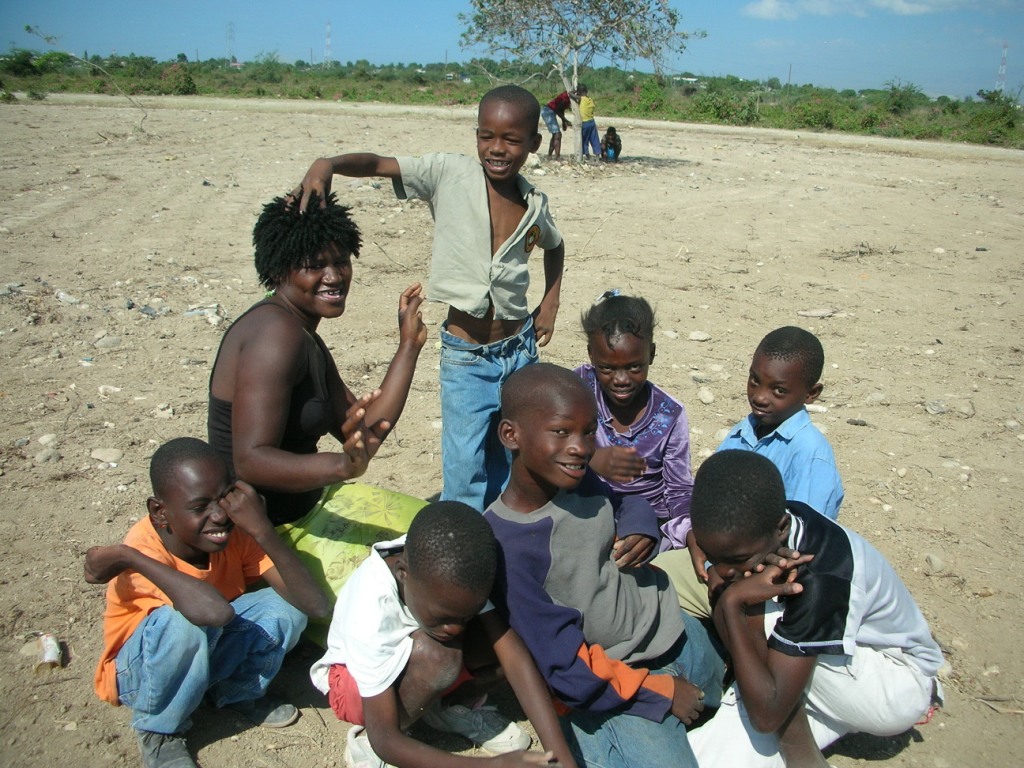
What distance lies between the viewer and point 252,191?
1041 cm

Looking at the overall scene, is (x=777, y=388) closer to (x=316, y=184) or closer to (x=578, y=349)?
(x=316, y=184)

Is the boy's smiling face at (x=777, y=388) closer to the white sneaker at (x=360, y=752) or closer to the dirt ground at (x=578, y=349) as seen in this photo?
the dirt ground at (x=578, y=349)

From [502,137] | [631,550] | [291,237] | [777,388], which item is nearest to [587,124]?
[502,137]

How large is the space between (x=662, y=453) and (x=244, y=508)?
1574 mm

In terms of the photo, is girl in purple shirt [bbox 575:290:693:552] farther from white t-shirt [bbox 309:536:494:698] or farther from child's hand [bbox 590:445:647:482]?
white t-shirt [bbox 309:536:494:698]

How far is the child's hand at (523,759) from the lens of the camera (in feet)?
7.02

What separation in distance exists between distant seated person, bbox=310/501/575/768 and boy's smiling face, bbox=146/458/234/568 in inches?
18.2

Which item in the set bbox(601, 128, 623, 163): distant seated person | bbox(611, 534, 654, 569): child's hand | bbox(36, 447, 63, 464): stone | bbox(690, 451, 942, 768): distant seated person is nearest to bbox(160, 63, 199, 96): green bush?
bbox(601, 128, 623, 163): distant seated person

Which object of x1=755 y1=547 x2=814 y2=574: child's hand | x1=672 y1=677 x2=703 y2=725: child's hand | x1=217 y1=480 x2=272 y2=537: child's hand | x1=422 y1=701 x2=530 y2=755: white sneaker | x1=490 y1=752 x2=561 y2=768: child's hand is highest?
x1=755 y1=547 x2=814 y2=574: child's hand

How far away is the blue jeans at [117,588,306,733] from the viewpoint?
2443 millimetres

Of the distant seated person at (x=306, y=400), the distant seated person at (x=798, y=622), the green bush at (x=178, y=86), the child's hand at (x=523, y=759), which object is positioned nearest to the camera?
the child's hand at (x=523, y=759)

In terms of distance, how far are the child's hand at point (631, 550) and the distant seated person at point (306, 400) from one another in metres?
0.82

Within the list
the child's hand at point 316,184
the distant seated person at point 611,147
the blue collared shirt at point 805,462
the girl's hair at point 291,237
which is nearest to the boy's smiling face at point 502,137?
the child's hand at point 316,184

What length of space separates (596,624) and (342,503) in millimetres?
1189
